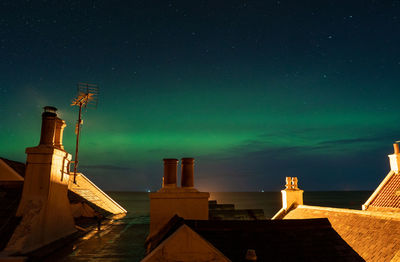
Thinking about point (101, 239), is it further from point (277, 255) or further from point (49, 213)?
point (277, 255)

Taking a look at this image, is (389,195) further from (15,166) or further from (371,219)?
(15,166)

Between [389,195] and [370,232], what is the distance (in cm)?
880

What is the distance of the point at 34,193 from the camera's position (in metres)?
10.4

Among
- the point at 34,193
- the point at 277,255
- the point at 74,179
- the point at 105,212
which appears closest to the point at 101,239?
the point at 34,193

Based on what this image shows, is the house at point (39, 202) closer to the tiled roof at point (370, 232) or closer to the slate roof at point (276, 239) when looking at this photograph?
the slate roof at point (276, 239)

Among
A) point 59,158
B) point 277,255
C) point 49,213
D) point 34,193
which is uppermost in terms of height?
point 59,158

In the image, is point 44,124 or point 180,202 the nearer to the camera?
point 180,202

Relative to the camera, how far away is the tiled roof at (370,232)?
1250cm

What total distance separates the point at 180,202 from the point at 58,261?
4340 mm

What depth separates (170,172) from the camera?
9.89 metres

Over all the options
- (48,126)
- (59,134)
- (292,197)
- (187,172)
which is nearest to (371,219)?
(292,197)

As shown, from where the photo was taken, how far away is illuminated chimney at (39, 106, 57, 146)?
11.2 metres

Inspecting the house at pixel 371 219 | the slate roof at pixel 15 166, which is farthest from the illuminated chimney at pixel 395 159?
the slate roof at pixel 15 166

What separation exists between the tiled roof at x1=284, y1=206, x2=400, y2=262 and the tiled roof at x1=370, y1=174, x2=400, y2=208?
5.21m
